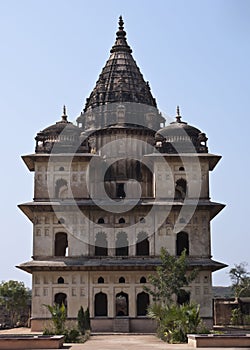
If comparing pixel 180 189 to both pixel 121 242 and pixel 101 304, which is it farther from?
pixel 101 304

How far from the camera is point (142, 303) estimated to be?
40188 millimetres

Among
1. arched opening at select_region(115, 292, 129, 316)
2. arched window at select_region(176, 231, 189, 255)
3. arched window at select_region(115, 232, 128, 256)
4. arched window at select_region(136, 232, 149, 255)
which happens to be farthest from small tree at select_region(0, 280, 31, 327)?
arched window at select_region(176, 231, 189, 255)

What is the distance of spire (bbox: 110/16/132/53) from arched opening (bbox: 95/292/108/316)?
19198 millimetres

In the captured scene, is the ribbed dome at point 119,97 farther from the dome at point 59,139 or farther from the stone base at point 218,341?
the stone base at point 218,341

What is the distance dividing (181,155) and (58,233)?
900 centimetres

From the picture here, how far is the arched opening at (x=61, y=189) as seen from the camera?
4183 centimetres

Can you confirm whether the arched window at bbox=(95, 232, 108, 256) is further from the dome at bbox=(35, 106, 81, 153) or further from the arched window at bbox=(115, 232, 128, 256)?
the dome at bbox=(35, 106, 81, 153)

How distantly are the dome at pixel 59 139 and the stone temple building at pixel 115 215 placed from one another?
68mm

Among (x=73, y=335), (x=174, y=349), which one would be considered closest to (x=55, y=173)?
(x=73, y=335)

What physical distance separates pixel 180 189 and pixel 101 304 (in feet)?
28.9

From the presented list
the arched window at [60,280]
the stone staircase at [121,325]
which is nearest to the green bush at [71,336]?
the stone staircase at [121,325]

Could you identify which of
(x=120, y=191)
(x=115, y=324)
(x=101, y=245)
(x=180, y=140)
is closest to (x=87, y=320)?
(x=115, y=324)

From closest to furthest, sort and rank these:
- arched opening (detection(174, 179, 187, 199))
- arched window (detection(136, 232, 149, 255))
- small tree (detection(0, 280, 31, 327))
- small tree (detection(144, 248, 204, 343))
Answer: small tree (detection(144, 248, 204, 343)), arched window (detection(136, 232, 149, 255)), arched opening (detection(174, 179, 187, 199)), small tree (detection(0, 280, 31, 327))

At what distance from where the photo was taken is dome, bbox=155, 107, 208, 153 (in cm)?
4219
